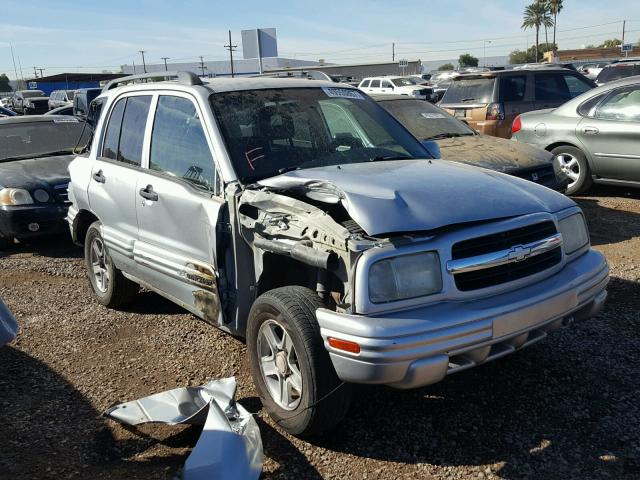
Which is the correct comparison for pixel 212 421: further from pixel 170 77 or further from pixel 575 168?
pixel 575 168

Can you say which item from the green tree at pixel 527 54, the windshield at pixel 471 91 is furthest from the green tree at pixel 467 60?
the windshield at pixel 471 91

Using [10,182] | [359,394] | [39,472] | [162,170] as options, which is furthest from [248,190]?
[10,182]

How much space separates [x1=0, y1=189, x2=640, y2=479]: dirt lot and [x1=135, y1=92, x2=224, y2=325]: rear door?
56 cm

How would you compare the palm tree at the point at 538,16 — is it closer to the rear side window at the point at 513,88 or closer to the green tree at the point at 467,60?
the green tree at the point at 467,60

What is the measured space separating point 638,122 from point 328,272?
6.10 m

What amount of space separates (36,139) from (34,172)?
1.13 metres

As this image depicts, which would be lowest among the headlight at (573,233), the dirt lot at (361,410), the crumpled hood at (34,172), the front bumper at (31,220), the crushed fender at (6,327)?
the dirt lot at (361,410)

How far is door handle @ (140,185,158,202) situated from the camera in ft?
13.5

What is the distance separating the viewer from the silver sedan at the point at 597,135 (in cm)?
766

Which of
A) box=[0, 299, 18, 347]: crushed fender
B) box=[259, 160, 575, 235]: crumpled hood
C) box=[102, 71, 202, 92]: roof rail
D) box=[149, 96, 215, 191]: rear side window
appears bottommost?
box=[0, 299, 18, 347]: crushed fender

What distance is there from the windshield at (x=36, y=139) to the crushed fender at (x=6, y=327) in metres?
5.62

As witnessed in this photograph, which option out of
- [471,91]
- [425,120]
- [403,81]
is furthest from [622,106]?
[403,81]

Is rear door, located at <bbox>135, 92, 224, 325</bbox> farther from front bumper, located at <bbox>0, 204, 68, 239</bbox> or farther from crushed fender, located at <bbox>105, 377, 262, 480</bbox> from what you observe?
front bumper, located at <bbox>0, 204, 68, 239</bbox>

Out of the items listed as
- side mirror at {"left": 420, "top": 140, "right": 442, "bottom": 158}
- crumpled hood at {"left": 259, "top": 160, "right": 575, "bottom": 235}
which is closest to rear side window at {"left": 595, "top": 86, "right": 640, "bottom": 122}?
side mirror at {"left": 420, "top": 140, "right": 442, "bottom": 158}
